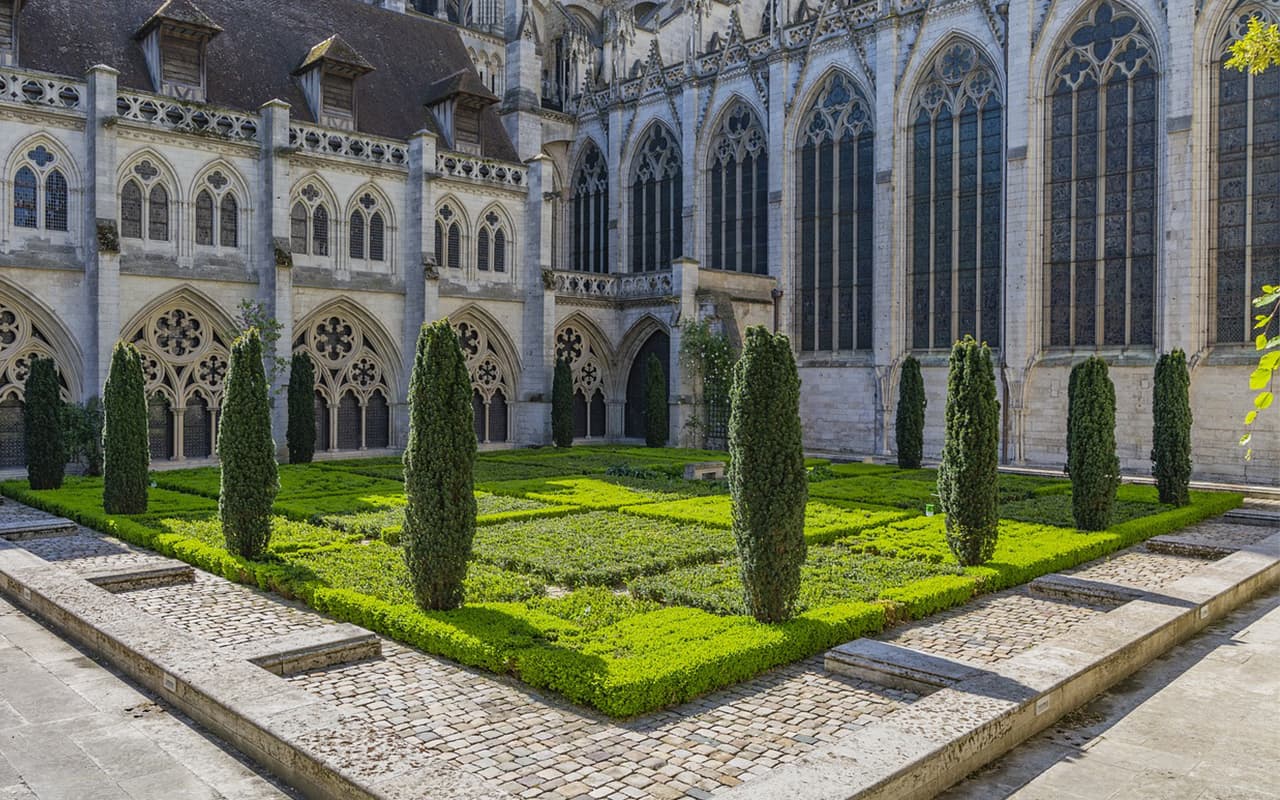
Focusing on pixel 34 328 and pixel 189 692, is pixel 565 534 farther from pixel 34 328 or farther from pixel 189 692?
pixel 34 328

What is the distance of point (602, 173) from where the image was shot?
1510 inches

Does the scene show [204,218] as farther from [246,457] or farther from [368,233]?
[246,457]

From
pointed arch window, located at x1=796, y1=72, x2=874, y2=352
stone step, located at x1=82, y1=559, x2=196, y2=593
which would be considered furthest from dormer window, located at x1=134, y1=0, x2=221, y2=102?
pointed arch window, located at x1=796, y1=72, x2=874, y2=352

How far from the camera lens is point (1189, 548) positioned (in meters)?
14.6

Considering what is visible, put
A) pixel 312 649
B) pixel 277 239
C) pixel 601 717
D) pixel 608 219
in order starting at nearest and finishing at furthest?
1. pixel 601 717
2. pixel 312 649
3. pixel 277 239
4. pixel 608 219

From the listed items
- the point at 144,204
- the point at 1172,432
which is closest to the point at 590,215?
the point at 144,204

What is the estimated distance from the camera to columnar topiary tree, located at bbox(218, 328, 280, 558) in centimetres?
1281

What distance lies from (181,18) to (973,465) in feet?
77.4

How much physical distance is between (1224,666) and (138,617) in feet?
34.3

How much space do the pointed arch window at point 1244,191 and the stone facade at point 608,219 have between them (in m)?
0.11

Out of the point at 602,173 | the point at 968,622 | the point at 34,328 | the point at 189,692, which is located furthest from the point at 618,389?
the point at 189,692

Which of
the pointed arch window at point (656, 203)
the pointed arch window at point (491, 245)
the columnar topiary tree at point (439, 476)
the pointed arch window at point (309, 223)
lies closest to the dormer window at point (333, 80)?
the pointed arch window at point (309, 223)

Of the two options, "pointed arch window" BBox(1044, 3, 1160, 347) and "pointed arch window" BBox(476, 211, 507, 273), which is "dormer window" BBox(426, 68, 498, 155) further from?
"pointed arch window" BBox(1044, 3, 1160, 347)

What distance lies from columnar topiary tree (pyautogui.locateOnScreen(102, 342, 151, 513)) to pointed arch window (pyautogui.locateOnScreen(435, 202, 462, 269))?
1337 centimetres
